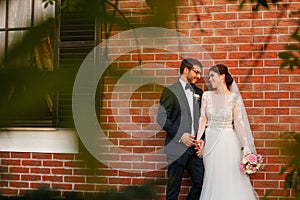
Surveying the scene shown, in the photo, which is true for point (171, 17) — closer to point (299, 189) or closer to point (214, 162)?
point (299, 189)

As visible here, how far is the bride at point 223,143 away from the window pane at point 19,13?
12.4 feet

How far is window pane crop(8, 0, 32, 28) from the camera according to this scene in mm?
322

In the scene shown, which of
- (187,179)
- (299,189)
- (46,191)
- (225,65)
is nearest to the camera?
(46,191)

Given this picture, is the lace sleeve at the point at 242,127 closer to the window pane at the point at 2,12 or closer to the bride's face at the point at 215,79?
the bride's face at the point at 215,79

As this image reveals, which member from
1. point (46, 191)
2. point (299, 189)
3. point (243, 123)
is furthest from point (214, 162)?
point (46, 191)

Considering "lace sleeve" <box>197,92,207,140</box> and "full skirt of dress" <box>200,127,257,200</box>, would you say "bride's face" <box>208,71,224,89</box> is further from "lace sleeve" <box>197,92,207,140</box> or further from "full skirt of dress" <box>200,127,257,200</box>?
"full skirt of dress" <box>200,127,257,200</box>

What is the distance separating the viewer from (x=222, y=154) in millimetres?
4496

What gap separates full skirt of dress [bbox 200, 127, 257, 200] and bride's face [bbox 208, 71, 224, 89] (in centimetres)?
39

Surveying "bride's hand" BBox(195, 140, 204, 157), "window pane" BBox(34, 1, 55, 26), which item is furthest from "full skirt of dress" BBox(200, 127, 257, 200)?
"window pane" BBox(34, 1, 55, 26)

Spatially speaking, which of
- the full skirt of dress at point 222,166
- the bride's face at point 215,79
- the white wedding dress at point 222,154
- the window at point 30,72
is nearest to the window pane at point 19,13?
the window at point 30,72

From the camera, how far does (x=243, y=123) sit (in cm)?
415

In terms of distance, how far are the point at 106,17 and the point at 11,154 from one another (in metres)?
0.12

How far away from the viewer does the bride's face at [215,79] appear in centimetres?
403

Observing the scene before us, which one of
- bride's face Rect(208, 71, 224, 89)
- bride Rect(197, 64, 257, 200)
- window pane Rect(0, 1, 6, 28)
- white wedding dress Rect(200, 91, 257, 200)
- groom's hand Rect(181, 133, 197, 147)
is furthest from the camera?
white wedding dress Rect(200, 91, 257, 200)
